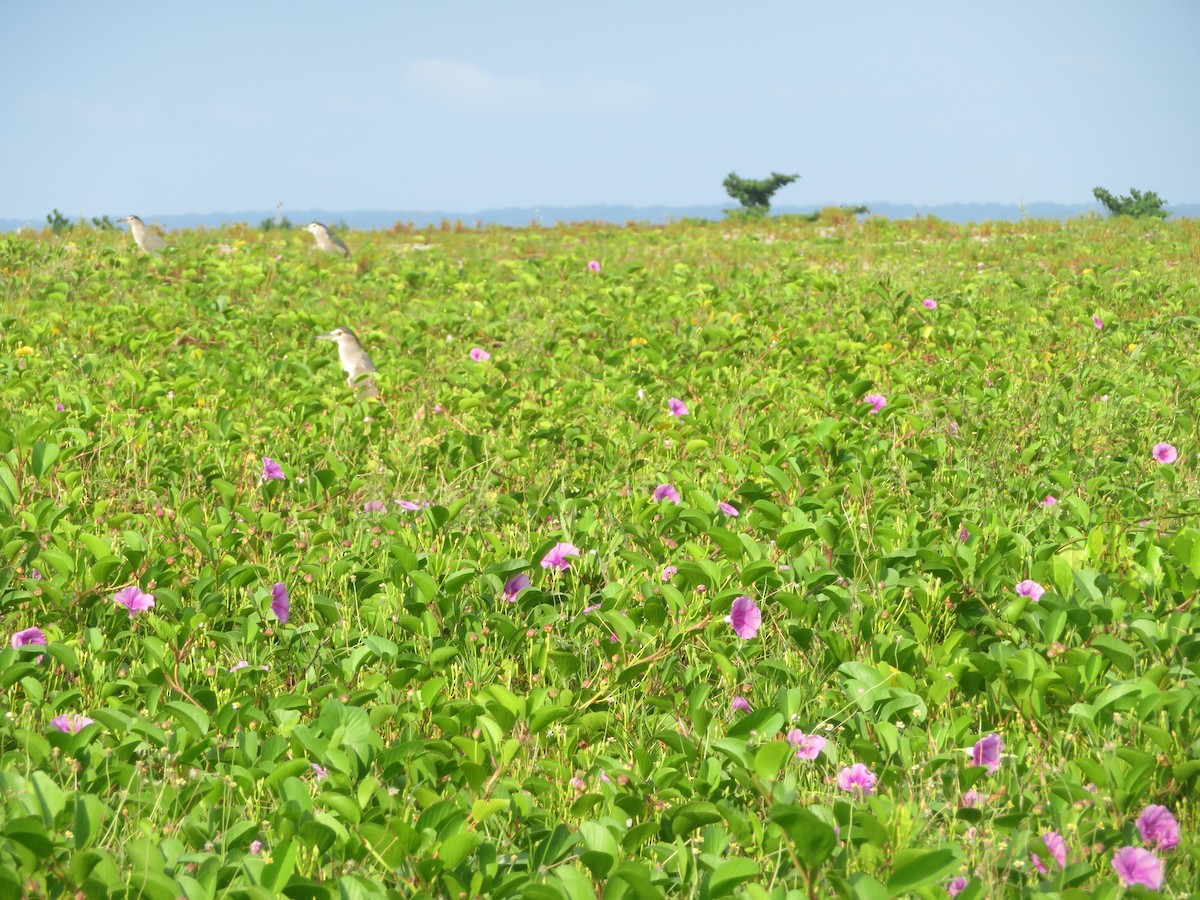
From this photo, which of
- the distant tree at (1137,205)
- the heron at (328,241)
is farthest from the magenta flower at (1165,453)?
the distant tree at (1137,205)

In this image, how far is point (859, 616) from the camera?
3.52 metres

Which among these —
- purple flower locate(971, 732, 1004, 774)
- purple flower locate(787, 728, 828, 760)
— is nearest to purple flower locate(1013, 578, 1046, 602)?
purple flower locate(971, 732, 1004, 774)

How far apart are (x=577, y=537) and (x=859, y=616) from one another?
1266mm

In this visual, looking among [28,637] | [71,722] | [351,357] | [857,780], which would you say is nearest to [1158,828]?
[857,780]

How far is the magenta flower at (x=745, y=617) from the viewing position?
138 inches

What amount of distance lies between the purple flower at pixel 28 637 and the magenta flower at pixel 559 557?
64.9 inches

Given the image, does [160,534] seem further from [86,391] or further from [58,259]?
[58,259]

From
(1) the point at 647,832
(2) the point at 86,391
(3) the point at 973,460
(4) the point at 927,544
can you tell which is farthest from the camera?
(2) the point at 86,391

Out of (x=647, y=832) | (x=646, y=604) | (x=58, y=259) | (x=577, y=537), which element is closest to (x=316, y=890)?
(x=647, y=832)

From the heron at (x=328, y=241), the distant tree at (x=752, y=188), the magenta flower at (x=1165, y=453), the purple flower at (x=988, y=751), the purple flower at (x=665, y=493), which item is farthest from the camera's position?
the distant tree at (x=752, y=188)

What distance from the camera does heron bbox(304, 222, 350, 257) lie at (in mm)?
14547

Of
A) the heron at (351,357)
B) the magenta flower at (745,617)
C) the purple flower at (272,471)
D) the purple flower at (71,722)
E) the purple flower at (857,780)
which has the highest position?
the heron at (351,357)

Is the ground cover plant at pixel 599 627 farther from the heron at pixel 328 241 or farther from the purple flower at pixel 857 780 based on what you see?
the heron at pixel 328 241

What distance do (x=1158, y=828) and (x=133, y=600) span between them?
309cm
